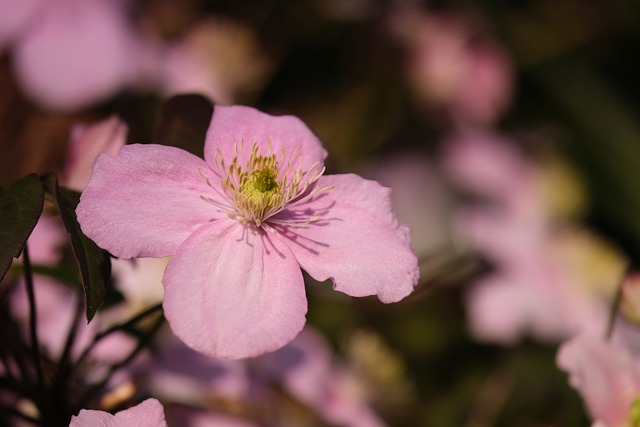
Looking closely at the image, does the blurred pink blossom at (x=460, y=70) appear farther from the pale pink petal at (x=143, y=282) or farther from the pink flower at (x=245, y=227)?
the pink flower at (x=245, y=227)

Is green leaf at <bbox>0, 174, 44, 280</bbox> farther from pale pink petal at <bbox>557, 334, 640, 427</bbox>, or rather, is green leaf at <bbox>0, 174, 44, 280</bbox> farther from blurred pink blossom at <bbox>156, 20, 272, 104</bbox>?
blurred pink blossom at <bbox>156, 20, 272, 104</bbox>

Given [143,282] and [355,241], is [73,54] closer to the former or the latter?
[143,282]

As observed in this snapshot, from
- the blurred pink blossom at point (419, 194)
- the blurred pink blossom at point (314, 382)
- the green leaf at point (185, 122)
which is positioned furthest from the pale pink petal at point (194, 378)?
the blurred pink blossom at point (419, 194)

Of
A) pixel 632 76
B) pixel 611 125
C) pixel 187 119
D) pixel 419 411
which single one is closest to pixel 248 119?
pixel 187 119

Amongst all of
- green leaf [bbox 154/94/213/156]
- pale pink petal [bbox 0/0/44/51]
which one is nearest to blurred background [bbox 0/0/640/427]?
pale pink petal [bbox 0/0/44/51]

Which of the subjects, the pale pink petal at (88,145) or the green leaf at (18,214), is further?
the pale pink petal at (88,145)

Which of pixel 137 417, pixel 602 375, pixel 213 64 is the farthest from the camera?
pixel 213 64

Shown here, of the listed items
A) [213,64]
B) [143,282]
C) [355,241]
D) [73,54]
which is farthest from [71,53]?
[355,241]
